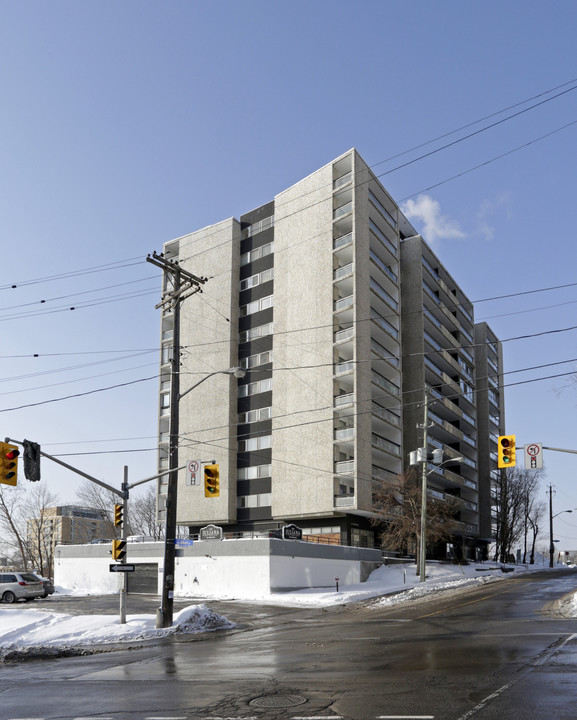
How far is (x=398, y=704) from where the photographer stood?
9.57 m

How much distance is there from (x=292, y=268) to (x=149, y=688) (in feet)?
170

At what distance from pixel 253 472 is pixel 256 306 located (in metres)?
15.2

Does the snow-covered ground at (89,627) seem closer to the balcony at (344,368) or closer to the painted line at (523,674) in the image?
the painted line at (523,674)

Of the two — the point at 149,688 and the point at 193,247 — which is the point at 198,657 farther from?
the point at 193,247

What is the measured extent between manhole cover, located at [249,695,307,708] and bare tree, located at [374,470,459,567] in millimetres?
42504

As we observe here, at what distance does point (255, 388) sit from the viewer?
6241cm

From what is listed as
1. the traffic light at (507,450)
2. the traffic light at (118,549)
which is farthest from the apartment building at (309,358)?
the traffic light at (118,549)

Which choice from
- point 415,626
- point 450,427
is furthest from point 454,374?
point 415,626

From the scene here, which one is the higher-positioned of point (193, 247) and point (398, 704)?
point (193, 247)

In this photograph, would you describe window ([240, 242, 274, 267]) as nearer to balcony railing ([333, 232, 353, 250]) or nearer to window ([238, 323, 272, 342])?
window ([238, 323, 272, 342])

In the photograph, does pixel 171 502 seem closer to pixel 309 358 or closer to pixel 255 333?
pixel 309 358


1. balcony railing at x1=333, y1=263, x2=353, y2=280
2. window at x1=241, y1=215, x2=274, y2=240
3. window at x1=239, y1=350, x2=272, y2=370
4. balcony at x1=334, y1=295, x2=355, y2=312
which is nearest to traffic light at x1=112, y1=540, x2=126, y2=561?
balcony at x1=334, y1=295, x2=355, y2=312

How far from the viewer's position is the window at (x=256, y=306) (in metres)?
63.4

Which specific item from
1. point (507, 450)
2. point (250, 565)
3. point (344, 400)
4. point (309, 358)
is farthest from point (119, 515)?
point (309, 358)
